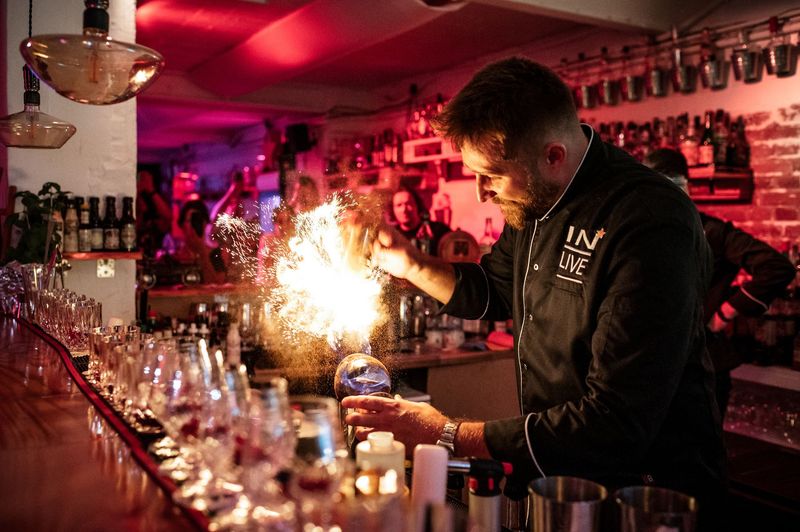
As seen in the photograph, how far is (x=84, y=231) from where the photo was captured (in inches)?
179

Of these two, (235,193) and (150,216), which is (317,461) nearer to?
(150,216)

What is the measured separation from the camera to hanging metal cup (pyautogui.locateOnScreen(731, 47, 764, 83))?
4949mm

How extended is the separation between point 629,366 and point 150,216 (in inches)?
373

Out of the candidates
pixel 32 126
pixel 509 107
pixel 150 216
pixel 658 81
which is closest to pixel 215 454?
pixel 509 107

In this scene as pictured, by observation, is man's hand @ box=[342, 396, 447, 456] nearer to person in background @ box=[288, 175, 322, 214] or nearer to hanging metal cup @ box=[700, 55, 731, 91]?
person in background @ box=[288, 175, 322, 214]

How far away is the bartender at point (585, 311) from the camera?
175cm

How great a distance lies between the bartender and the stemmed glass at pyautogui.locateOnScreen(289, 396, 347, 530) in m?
0.47

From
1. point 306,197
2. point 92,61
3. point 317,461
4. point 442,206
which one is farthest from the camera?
point 442,206

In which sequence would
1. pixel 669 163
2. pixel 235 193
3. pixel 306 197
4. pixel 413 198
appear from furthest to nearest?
pixel 235 193
pixel 413 198
pixel 669 163
pixel 306 197

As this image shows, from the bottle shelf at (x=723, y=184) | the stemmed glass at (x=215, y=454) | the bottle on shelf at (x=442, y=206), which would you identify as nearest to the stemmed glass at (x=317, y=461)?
the stemmed glass at (x=215, y=454)

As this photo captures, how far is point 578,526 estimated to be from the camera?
4.10 ft

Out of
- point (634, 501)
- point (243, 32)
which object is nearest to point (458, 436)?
point (634, 501)

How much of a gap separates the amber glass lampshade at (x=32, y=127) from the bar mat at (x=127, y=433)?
0.99 m

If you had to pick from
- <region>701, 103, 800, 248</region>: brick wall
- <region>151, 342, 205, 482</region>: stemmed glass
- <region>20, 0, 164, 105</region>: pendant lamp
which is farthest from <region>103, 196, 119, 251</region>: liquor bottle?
<region>701, 103, 800, 248</region>: brick wall
